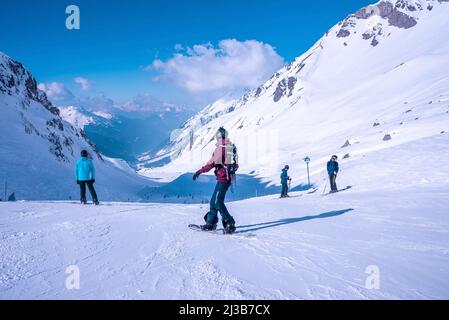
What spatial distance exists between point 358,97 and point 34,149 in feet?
258

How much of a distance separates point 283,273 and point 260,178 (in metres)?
45.7

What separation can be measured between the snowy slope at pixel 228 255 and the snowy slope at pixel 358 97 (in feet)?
64.8

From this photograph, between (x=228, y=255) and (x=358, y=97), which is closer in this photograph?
(x=228, y=255)

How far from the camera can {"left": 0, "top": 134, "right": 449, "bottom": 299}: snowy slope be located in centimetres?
431

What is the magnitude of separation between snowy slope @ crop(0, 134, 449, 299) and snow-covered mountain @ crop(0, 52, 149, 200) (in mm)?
26390

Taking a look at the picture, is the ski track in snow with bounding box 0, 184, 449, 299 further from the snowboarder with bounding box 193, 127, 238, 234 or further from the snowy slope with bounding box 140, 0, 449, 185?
the snowy slope with bounding box 140, 0, 449, 185

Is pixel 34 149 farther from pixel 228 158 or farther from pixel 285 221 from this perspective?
pixel 228 158

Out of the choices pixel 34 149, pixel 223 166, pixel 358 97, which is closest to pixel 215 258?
pixel 223 166

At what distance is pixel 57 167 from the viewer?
40.6 meters

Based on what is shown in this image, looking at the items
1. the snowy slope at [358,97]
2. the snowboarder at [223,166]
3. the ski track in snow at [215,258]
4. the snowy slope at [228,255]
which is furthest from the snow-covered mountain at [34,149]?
the snowboarder at [223,166]

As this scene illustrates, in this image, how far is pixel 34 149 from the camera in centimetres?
4022

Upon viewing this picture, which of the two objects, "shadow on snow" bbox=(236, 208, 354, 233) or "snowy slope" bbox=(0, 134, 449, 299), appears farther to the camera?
"shadow on snow" bbox=(236, 208, 354, 233)

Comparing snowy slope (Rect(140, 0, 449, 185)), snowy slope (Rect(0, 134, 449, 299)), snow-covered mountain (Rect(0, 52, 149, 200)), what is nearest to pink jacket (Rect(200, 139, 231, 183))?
snowy slope (Rect(0, 134, 449, 299))
